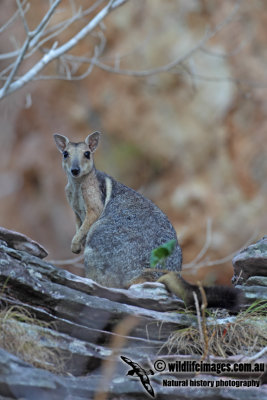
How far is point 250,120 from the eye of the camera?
18250 millimetres

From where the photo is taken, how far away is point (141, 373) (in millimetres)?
5766

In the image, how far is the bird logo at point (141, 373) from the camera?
5.57 m

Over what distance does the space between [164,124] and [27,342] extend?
13.2 m

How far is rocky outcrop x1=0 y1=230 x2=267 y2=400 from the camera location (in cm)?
534

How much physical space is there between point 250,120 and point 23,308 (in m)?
13.1

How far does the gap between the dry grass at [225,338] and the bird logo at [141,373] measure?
0.44 m

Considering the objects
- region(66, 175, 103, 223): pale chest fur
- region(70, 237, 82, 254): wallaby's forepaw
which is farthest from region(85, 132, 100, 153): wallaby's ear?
region(70, 237, 82, 254): wallaby's forepaw

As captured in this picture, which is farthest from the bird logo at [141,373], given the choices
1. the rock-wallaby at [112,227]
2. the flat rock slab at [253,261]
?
the flat rock slab at [253,261]

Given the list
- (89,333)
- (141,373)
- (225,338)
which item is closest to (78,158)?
(89,333)

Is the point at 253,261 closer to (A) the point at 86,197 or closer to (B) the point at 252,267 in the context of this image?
(B) the point at 252,267

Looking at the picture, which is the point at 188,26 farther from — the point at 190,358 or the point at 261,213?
the point at 190,358

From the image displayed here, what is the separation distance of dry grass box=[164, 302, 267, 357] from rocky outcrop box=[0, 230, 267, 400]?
11cm

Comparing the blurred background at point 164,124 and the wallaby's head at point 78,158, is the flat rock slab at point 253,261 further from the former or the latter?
the blurred background at point 164,124

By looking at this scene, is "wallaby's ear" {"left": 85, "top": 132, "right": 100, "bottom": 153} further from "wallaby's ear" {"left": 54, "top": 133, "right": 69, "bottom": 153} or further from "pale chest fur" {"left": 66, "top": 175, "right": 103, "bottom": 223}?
"pale chest fur" {"left": 66, "top": 175, "right": 103, "bottom": 223}
